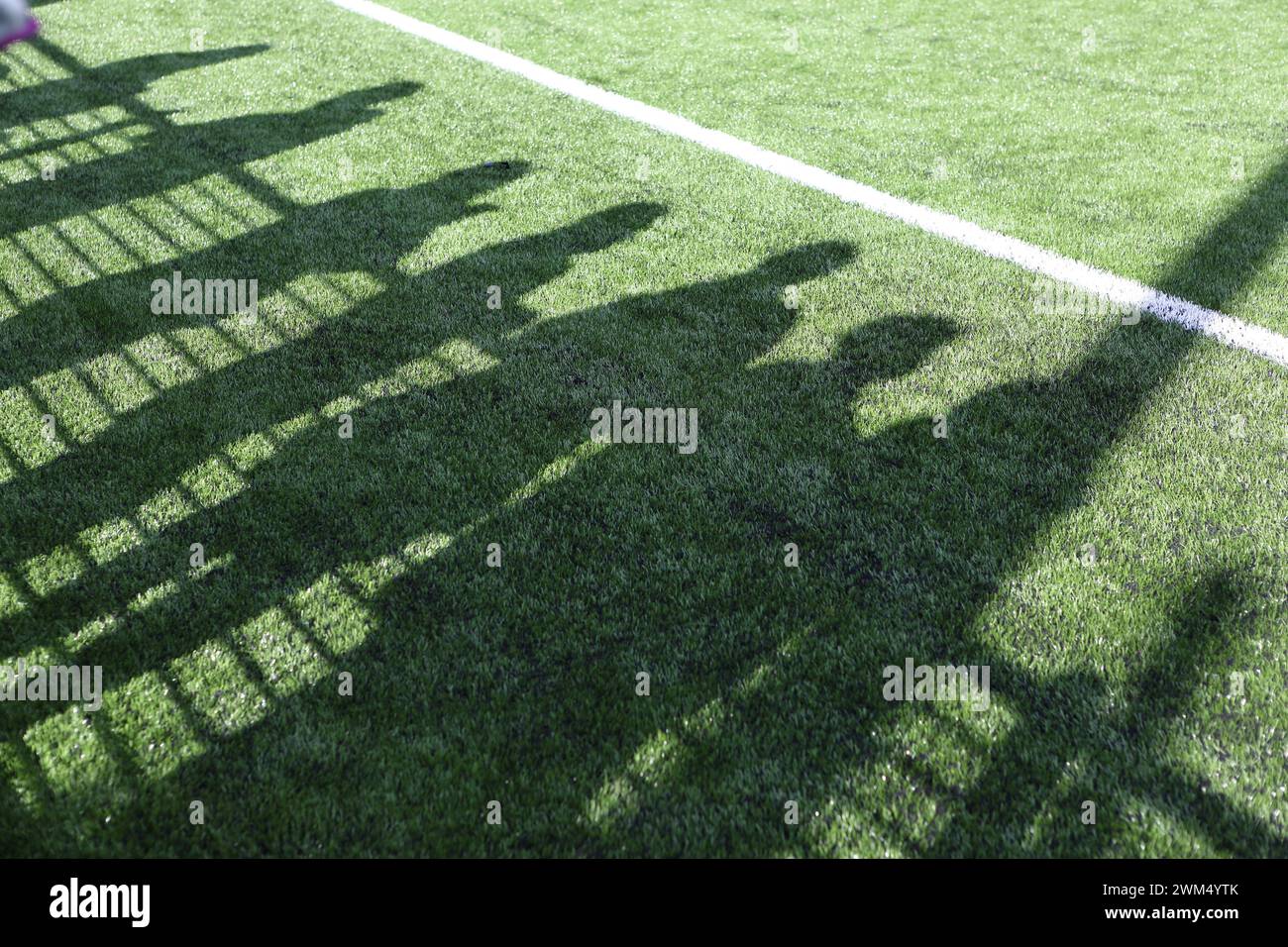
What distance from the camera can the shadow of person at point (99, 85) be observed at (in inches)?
413

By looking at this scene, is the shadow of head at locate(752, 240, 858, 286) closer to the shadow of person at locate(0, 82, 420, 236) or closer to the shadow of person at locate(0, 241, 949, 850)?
the shadow of person at locate(0, 241, 949, 850)

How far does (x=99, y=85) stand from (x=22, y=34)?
3332mm

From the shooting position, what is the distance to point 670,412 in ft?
17.8

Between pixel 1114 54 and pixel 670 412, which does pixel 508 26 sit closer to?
pixel 1114 54

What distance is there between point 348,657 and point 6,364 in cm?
353

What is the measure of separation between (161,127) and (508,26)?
5.43 m

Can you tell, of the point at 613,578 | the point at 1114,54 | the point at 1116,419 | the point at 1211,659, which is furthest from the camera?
the point at 1114,54

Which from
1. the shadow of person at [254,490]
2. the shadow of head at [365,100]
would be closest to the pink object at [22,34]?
the shadow of head at [365,100]

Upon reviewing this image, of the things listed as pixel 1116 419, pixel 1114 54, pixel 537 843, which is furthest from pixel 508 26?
pixel 537 843

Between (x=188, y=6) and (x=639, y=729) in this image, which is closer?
(x=639, y=729)

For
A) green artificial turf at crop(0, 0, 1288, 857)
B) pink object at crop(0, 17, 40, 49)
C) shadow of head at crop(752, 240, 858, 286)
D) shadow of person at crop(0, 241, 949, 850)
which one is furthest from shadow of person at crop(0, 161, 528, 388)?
pink object at crop(0, 17, 40, 49)

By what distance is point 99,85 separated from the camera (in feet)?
36.8

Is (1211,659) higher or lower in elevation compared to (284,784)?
higher
